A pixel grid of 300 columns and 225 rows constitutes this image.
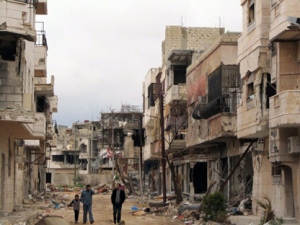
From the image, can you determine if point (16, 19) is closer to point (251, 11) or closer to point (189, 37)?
point (251, 11)

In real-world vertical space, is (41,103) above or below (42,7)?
below

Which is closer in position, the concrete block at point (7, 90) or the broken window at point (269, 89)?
the concrete block at point (7, 90)

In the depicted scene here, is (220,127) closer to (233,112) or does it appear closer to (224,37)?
(233,112)

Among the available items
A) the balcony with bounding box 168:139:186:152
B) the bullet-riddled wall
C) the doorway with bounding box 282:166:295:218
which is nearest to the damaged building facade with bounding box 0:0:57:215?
the doorway with bounding box 282:166:295:218

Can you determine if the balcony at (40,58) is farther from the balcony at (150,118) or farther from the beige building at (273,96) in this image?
the balcony at (150,118)

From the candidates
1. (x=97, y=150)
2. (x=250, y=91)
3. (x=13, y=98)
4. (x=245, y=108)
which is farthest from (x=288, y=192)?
(x=97, y=150)

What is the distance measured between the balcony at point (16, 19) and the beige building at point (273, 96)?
773 cm

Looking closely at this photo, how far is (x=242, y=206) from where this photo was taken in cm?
2955

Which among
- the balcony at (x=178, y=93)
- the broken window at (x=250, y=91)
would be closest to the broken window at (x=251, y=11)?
the broken window at (x=250, y=91)

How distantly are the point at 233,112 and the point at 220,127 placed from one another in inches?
36.0

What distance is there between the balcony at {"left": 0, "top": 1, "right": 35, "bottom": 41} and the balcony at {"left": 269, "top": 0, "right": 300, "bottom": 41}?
301 inches

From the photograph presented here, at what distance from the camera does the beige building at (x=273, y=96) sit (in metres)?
21.2

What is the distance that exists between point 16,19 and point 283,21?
821 cm

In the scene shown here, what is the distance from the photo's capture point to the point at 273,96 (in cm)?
2189
